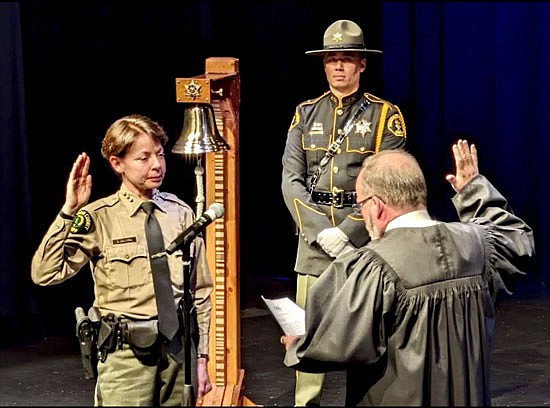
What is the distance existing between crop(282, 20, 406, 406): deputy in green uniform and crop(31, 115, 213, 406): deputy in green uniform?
1.03m

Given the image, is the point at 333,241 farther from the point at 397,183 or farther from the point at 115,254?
the point at 397,183

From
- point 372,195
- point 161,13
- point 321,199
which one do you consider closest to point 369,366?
point 372,195

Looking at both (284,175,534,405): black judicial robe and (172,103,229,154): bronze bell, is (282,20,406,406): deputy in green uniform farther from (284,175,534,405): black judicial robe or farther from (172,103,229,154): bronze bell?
(284,175,534,405): black judicial robe

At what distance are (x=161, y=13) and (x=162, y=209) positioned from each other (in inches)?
163

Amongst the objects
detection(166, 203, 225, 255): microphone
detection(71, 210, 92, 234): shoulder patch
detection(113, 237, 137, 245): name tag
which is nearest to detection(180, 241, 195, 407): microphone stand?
detection(166, 203, 225, 255): microphone

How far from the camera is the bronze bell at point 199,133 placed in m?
3.61

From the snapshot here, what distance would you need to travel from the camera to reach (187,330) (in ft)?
10.4

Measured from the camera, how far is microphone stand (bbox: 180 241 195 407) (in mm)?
3125

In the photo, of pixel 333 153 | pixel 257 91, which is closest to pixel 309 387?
pixel 333 153

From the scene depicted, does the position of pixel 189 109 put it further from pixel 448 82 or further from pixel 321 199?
pixel 448 82

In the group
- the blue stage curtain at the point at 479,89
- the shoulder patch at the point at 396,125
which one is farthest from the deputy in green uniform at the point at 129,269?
the blue stage curtain at the point at 479,89

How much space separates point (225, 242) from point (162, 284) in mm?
1002

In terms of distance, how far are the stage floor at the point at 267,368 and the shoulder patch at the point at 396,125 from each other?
1301 mm

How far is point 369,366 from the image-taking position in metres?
2.87
